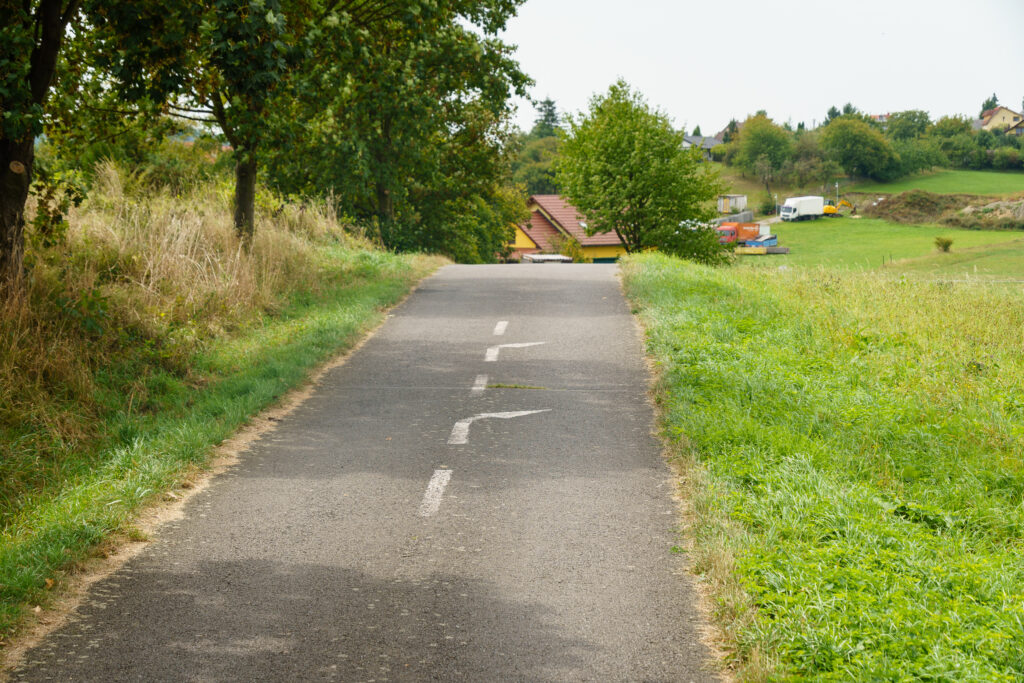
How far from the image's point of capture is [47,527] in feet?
18.0

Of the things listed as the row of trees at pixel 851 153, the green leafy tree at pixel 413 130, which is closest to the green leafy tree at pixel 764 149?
the row of trees at pixel 851 153

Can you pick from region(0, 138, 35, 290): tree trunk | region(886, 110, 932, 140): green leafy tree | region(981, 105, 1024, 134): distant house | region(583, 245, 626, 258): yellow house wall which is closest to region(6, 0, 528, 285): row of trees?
region(0, 138, 35, 290): tree trunk

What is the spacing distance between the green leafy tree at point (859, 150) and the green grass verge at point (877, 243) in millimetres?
26610

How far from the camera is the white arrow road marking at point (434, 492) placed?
20.2 ft

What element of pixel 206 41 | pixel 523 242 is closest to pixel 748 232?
pixel 523 242

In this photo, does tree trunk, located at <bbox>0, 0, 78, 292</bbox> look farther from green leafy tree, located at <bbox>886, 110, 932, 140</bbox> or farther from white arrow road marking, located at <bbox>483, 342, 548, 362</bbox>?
green leafy tree, located at <bbox>886, 110, 932, 140</bbox>

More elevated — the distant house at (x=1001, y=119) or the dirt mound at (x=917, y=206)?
the distant house at (x=1001, y=119)

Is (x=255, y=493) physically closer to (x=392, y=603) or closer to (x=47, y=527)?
(x=47, y=527)

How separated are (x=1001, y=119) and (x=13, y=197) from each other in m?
214

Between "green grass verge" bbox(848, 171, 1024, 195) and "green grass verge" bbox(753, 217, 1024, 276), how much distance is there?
17.3 metres

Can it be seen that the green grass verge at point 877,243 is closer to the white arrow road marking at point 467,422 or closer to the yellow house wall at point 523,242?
the yellow house wall at point 523,242

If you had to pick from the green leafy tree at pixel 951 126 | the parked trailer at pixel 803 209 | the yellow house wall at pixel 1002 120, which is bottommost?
the parked trailer at pixel 803 209

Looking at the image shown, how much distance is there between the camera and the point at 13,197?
9.44 meters

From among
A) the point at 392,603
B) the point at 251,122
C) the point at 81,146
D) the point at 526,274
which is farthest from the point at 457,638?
the point at 526,274
